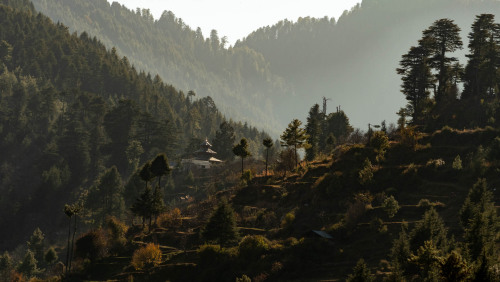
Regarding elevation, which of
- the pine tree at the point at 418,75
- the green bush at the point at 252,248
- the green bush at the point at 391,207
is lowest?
the green bush at the point at 252,248

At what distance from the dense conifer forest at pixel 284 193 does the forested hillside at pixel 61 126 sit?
0.46 metres

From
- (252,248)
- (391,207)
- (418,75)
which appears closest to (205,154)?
(418,75)

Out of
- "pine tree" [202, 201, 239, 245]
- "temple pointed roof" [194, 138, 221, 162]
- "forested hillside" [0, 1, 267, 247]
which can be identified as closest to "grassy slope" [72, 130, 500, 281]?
"pine tree" [202, 201, 239, 245]

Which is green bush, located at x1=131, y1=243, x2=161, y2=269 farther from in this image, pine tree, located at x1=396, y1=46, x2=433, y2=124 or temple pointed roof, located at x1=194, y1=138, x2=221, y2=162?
temple pointed roof, located at x1=194, y1=138, x2=221, y2=162

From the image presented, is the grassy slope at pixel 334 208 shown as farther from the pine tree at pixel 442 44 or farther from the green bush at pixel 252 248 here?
the pine tree at pixel 442 44

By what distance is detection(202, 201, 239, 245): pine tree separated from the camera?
152 ft

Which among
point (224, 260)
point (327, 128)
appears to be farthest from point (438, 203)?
point (327, 128)

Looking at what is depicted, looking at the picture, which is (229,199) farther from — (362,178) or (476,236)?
(476,236)

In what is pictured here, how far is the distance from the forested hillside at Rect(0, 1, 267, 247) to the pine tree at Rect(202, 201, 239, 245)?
6432cm

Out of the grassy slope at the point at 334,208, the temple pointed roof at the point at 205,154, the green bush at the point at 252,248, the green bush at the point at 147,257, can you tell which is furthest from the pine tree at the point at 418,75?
the temple pointed roof at the point at 205,154

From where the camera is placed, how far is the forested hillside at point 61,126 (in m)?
104

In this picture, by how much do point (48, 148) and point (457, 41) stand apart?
3803 inches

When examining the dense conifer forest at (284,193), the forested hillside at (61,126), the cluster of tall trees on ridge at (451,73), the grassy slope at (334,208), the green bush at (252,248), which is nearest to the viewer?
the dense conifer forest at (284,193)

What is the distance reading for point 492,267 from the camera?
23.1 m
